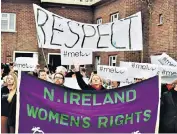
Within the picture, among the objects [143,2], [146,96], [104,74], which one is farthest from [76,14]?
[146,96]

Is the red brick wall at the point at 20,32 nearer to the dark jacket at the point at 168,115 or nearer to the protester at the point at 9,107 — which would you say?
the protester at the point at 9,107

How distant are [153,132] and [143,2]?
586 inches

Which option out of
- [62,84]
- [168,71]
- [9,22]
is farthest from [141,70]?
[9,22]

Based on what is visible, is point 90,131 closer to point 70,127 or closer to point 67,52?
point 70,127

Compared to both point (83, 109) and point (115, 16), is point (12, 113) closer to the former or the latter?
point (83, 109)

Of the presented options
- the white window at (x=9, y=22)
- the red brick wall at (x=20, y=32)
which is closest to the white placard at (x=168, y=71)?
the red brick wall at (x=20, y=32)

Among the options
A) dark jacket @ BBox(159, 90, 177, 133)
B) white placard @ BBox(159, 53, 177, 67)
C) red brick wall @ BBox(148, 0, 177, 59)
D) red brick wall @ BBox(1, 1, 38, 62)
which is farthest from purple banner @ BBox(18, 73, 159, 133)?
red brick wall @ BBox(1, 1, 38, 62)

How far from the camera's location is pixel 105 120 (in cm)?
549

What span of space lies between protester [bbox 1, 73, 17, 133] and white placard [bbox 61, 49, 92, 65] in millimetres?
2357

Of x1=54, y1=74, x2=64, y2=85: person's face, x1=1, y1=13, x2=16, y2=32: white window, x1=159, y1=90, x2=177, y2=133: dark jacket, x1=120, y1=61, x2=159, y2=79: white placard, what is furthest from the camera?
x1=1, y1=13, x2=16, y2=32: white window

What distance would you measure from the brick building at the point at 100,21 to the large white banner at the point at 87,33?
31.3ft

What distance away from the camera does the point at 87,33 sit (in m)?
8.13

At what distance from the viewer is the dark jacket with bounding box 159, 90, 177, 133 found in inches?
239

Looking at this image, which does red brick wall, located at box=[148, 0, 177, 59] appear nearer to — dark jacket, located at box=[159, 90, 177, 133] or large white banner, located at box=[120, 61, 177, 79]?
large white banner, located at box=[120, 61, 177, 79]
